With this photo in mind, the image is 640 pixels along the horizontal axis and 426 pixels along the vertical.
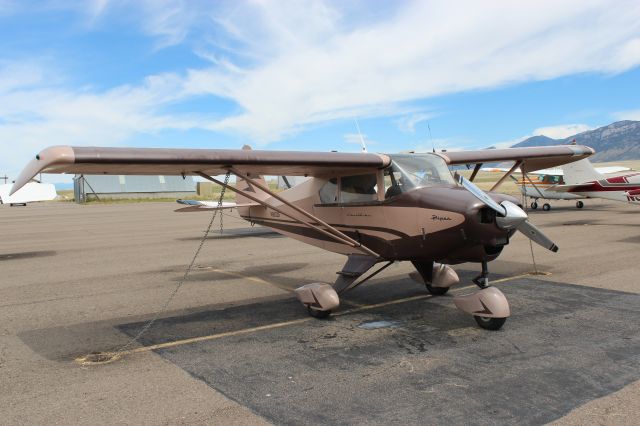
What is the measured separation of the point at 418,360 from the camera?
17.7ft

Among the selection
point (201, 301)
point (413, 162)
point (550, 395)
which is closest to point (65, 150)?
point (201, 301)

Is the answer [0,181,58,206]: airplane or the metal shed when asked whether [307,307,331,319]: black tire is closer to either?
[0,181,58,206]: airplane

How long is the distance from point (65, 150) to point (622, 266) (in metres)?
11.3

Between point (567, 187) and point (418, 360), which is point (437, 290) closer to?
point (418, 360)

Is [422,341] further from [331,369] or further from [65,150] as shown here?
[65,150]

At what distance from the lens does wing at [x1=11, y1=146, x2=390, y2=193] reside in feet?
16.9

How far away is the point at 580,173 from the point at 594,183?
38.9 inches

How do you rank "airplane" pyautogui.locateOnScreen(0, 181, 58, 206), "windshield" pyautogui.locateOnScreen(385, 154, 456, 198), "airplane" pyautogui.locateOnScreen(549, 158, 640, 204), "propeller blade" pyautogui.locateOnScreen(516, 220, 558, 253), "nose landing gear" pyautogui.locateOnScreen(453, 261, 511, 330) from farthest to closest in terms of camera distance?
"airplane" pyautogui.locateOnScreen(0, 181, 58, 206) < "airplane" pyautogui.locateOnScreen(549, 158, 640, 204) < "propeller blade" pyautogui.locateOnScreen(516, 220, 558, 253) < "windshield" pyautogui.locateOnScreen(385, 154, 456, 198) < "nose landing gear" pyautogui.locateOnScreen(453, 261, 511, 330)

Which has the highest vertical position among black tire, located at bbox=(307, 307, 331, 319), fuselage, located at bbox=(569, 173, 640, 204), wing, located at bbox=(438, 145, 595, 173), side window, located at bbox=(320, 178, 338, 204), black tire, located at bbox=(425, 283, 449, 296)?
wing, located at bbox=(438, 145, 595, 173)

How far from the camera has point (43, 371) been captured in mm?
5266

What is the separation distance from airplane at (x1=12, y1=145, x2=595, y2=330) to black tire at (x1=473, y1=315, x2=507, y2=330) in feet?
0.05

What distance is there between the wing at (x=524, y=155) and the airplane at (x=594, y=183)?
13327mm

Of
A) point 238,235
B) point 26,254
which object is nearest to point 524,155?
point 238,235

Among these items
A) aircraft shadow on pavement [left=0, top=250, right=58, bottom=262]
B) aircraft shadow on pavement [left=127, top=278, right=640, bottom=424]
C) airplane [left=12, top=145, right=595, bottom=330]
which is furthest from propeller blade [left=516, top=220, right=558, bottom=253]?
aircraft shadow on pavement [left=0, top=250, right=58, bottom=262]
